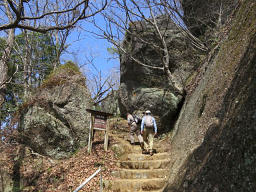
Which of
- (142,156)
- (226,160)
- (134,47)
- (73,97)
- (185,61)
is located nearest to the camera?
(226,160)

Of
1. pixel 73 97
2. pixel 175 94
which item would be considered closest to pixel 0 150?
pixel 73 97

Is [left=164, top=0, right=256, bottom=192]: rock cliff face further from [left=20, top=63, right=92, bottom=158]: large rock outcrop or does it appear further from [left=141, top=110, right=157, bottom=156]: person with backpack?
[left=20, top=63, right=92, bottom=158]: large rock outcrop

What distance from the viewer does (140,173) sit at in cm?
748

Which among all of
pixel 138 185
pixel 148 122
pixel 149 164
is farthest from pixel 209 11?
pixel 138 185

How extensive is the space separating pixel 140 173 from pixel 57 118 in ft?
18.2

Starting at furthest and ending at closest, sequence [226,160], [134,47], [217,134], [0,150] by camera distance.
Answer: [134,47]
[0,150]
[217,134]
[226,160]

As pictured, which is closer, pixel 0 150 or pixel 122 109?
pixel 0 150

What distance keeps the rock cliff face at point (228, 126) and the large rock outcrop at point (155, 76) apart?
3764mm

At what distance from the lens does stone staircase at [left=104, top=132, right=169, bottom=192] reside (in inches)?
267

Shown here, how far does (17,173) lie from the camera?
916 cm

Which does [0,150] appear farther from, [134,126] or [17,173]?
[134,126]

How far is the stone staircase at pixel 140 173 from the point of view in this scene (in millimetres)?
6785

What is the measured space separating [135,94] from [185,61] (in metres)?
3.92

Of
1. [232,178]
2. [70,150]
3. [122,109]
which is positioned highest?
[122,109]
